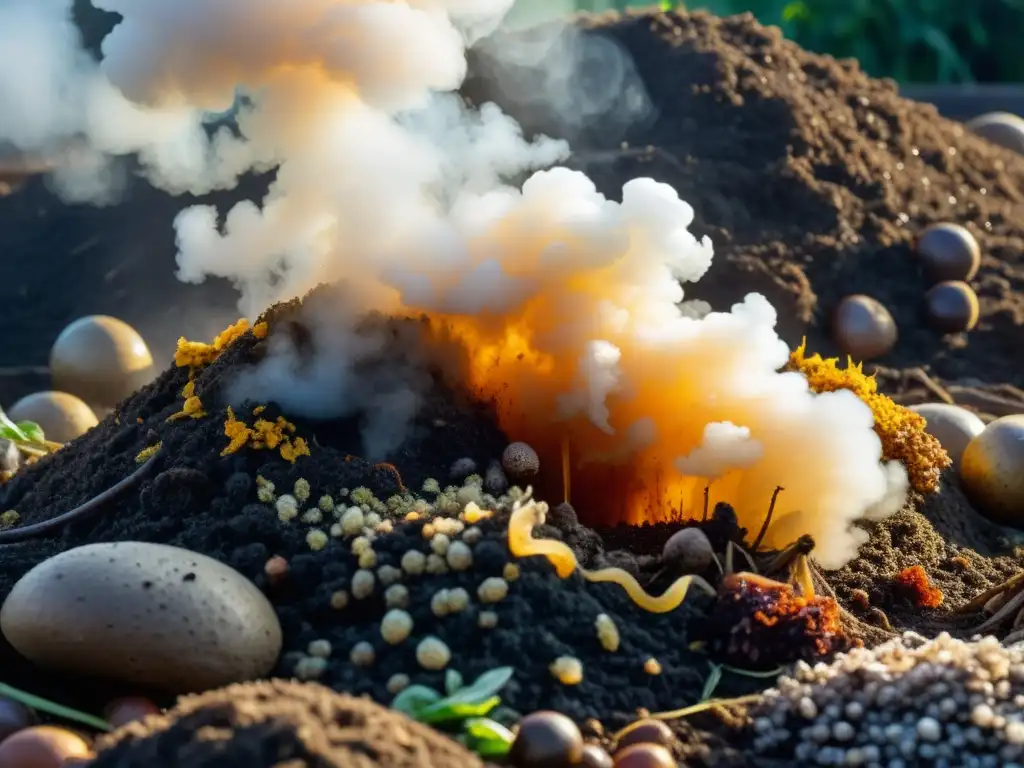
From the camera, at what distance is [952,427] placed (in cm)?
572

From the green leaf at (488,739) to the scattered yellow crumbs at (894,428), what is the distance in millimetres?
2503

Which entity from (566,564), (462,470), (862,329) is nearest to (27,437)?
(462,470)

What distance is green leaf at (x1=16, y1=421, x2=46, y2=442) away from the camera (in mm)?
5785

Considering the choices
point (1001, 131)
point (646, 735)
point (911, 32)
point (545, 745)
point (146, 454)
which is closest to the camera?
point (545, 745)

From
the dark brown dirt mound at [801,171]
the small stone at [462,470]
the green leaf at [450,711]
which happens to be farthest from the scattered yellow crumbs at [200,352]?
the dark brown dirt mound at [801,171]

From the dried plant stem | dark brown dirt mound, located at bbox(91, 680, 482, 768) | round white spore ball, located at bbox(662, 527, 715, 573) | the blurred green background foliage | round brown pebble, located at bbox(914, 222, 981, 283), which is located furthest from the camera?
the blurred green background foliage

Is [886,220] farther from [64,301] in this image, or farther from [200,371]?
[64,301]

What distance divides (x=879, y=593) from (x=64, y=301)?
658 cm

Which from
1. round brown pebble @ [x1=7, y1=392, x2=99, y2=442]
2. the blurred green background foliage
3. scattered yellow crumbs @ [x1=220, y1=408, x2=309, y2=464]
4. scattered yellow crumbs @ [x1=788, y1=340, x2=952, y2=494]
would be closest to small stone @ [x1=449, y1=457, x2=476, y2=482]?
scattered yellow crumbs @ [x1=220, y1=408, x2=309, y2=464]

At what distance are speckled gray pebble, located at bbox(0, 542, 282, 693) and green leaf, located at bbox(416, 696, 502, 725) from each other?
0.53m

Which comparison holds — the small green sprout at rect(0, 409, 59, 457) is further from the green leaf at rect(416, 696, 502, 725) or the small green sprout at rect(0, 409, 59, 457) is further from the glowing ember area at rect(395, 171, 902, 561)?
the green leaf at rect(416, 696, 502, 725)

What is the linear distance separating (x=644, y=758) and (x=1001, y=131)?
8616 millimetres

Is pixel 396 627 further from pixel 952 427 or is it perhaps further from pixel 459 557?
pixel 952 427

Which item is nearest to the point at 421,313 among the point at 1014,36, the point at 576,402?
the point at 576,402
